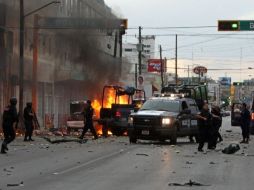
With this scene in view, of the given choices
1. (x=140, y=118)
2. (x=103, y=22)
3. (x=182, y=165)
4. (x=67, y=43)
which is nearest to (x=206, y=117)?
(x=140, y=118)

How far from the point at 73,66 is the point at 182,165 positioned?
27285 millimetres

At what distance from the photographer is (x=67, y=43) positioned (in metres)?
41.2

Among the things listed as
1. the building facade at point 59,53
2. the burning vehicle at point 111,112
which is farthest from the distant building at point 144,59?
the burning vehicle at point 111,112

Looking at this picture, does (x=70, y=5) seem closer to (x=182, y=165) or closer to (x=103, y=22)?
(x=103, y=22)

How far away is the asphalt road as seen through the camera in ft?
39.2

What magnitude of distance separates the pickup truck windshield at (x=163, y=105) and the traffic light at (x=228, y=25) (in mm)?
8368

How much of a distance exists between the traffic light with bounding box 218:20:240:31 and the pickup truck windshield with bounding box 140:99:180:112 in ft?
27.5

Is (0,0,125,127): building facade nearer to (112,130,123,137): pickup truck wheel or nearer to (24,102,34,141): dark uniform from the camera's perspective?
(112,130,123,137): pickup truck wheel

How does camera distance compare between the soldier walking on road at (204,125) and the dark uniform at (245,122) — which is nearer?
the soldier walking on road at (204,125)

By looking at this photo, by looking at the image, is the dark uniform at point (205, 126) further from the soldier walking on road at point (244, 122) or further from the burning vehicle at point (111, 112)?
the burning vehicle at point (111, 112)

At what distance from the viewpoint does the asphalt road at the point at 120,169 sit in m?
11.9

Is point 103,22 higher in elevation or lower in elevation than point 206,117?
higher

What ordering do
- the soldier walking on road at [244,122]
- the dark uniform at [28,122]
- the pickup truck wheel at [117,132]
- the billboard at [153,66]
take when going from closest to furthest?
1. the dark uniform at [28,122]
2. the soldier walking on road at [244,122]
3. the pickup truck wheel at [117,132]
4. the billboard at [153,66]

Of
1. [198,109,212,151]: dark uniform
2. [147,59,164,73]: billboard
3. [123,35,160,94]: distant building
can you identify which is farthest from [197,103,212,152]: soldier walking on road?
[147,59,164,73]: billboard
